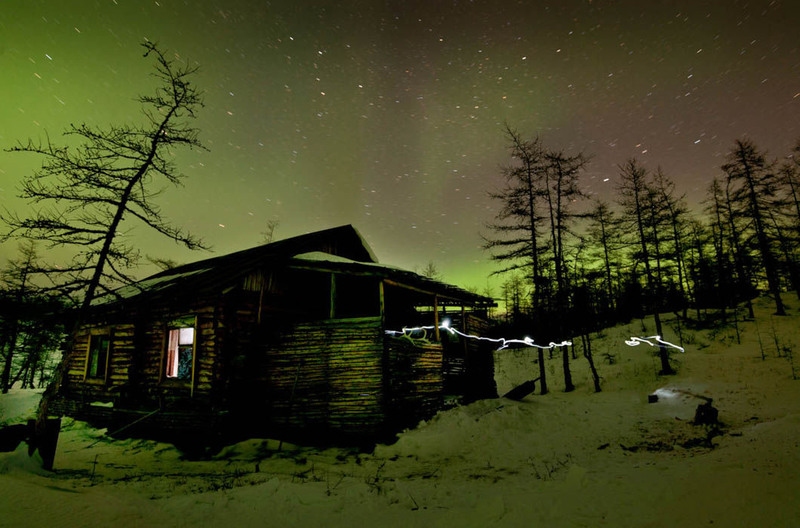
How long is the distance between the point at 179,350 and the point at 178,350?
66mm

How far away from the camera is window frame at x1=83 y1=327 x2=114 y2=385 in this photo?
46.8 feet

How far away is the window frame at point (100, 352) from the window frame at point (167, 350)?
371cm

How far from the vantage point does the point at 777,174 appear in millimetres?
23766

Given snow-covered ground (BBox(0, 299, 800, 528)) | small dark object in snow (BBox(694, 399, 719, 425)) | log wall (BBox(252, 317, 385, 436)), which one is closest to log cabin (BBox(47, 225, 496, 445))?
log wall (BBox(252, 317, 385, 436))

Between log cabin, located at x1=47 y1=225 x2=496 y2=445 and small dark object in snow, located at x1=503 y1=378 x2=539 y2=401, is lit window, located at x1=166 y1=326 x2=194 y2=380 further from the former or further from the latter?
small dark object in snow, located at x1=503 y1=378 x2=539 y2=401

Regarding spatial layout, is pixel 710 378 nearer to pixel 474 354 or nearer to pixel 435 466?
pixel 474 354

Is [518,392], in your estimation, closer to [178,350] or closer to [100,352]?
[178,350]

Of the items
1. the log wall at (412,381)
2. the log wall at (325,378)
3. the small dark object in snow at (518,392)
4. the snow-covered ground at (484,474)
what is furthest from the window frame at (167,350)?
the small dark object in snow at (518,392)

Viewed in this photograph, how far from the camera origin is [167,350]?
1270cm

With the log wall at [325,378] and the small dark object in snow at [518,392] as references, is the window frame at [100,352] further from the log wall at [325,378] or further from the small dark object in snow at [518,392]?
the small dark object in snow at [518,392]

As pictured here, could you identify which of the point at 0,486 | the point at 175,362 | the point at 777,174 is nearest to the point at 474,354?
the point at 175,362

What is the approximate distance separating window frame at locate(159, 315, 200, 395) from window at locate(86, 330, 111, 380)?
468cm

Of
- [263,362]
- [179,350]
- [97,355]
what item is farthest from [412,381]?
[97,355]

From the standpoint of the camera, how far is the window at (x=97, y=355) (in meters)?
15.2
